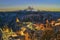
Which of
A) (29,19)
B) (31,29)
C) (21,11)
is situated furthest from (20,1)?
(31,29)

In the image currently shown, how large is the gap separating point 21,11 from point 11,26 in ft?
0.60

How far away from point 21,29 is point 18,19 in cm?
11

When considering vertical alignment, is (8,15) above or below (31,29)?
above

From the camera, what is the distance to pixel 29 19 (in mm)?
1544

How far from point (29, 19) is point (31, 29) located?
10 cm

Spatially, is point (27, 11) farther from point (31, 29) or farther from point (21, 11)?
point (31, 29)

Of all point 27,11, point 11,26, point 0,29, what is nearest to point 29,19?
point 27,11

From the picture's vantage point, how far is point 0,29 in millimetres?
1543

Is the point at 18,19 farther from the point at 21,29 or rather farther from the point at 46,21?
the point at 46,21

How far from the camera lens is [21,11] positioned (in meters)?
1.55

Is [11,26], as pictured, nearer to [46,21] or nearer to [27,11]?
[27,11]

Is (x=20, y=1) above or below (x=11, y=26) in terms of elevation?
above

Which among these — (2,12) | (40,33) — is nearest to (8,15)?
(2,12)

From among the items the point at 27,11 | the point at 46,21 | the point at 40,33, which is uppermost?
the point at 27,11
